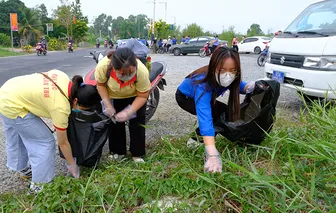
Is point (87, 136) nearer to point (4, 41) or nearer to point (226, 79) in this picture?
point (226, 79)

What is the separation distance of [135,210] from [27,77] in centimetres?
126

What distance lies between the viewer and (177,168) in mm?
2104

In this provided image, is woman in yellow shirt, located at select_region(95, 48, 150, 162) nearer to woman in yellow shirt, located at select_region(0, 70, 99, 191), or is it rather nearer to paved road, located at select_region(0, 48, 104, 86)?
woman in yellow shirt, located at select_region(0, 70, 99, 191)

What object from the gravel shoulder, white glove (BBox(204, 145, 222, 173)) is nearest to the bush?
the gravel shoulder

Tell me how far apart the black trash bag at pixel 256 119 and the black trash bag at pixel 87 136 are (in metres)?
0.90

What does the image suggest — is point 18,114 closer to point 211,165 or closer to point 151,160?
point 151,160

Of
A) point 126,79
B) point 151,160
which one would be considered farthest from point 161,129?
point 126,79

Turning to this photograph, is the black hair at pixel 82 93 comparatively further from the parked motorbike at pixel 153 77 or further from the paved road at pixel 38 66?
the paved road at pixel 38 66

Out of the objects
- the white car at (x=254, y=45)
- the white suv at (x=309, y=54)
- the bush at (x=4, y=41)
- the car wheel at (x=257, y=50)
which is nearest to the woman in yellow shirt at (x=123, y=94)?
the white suv at (x=309, y=54)

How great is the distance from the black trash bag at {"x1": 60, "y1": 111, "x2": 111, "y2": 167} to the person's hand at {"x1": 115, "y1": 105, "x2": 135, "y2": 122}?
0.13 metres

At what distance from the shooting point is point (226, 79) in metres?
2.23

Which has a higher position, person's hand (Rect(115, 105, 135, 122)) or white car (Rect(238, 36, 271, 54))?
white car (Rect(238, 36, 271, 54))

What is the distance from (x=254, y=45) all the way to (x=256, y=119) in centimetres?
2079

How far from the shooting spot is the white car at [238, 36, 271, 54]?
71.5ft
